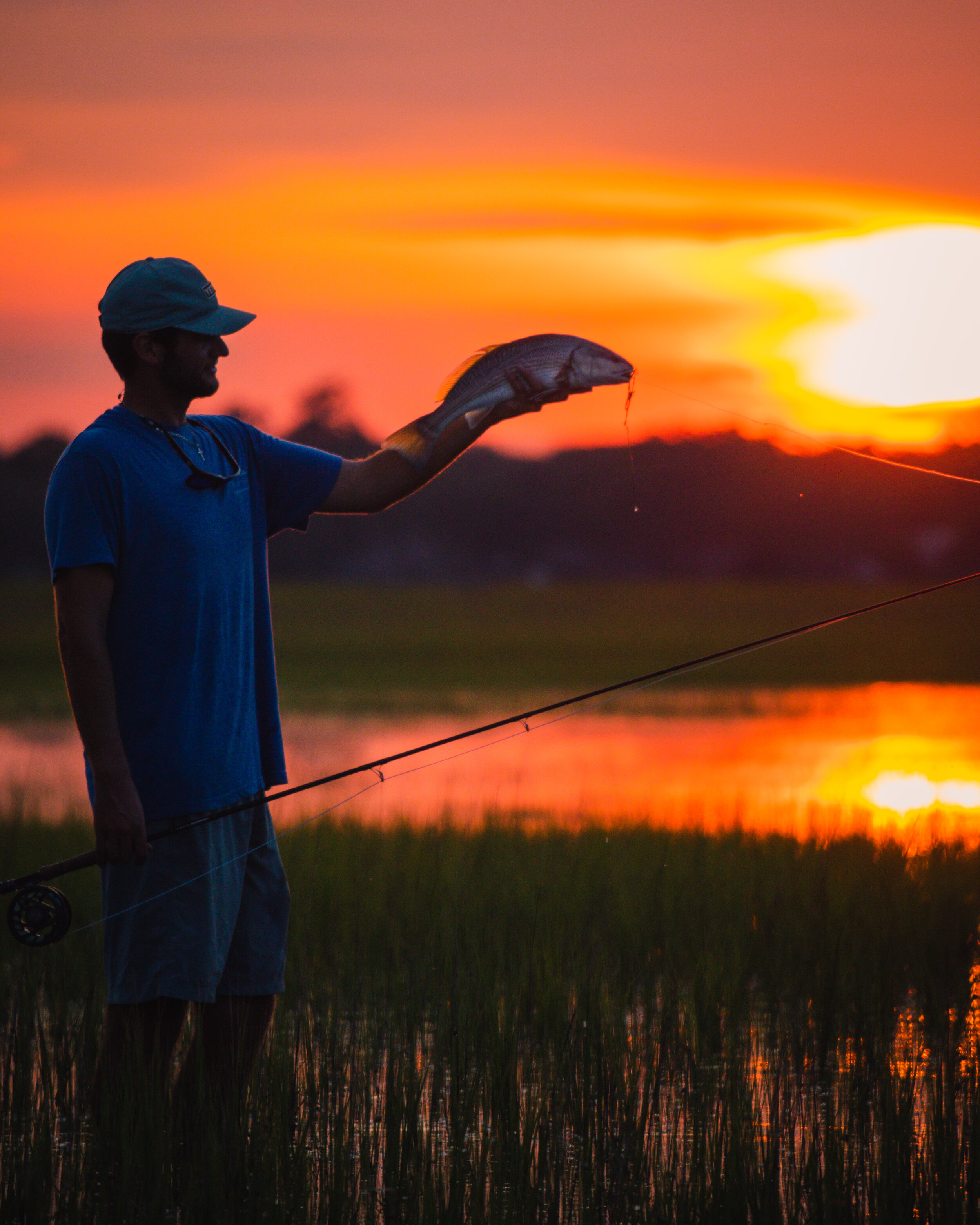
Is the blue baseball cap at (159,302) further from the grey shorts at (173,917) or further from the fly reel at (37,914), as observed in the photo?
the fly reel at (37,914)

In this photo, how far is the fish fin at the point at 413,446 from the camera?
297cm

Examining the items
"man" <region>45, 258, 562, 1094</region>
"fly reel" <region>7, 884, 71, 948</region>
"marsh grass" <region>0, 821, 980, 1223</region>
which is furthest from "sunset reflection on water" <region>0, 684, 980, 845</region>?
"fly reel" <region>7, 884, 71, 948</region>

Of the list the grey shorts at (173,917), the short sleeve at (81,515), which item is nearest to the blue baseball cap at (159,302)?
the short sleeve at (81,515)

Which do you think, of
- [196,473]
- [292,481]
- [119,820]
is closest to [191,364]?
[196,473]

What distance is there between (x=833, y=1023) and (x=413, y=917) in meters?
1.74

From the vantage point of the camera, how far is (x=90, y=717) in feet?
7.77

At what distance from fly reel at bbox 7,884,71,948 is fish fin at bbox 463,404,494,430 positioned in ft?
4.56

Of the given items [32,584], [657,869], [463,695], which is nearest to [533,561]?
[32,584]

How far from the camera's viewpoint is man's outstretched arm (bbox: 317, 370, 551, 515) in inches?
116

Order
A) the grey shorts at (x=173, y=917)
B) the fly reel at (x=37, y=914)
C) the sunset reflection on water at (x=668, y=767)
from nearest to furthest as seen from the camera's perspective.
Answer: the grey shorts at (x=173, y=917), the fly reel at (x=37, y=914), the sunset reflection on water at (x=668, y=767)

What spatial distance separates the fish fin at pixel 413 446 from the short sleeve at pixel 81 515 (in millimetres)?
793

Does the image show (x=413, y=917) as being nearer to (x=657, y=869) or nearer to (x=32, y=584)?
(x=657, y=869)

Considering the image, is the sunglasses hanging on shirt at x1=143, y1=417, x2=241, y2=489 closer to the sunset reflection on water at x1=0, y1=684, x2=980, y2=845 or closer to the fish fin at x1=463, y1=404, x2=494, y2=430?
the fish fin at x1=463, y1=404, x2=494, y2=430

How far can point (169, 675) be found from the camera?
8.13 ft
